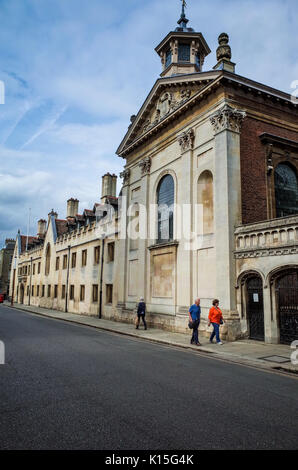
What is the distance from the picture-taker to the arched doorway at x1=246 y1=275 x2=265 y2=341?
43.6ft

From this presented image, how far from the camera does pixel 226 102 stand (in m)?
15.6

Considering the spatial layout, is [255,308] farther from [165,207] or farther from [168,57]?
[168,57]

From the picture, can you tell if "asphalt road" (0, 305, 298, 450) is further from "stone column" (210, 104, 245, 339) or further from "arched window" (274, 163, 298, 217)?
"arched window" (274, 163, 298, 217)

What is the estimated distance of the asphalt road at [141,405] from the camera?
Result: 13.1 feet

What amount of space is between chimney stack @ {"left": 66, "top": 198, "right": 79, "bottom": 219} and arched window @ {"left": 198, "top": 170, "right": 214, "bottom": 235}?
3039cm

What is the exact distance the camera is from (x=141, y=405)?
5277 mm

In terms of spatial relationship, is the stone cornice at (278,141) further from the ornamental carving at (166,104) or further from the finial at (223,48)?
the ornamental carving at (166,104)

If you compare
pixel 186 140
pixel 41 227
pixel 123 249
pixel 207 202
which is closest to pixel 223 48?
pixel 186 140

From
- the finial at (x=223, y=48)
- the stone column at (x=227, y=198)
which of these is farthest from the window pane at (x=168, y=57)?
the stone column at (x=227, y=198)

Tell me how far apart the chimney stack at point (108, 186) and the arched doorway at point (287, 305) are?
A: 974 inches

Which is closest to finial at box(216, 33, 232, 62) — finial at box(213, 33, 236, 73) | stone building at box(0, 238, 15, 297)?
finial at box(213, 33, 236, 73)
